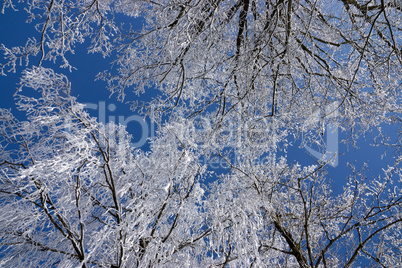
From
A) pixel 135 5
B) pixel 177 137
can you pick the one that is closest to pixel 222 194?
pixel 177 137

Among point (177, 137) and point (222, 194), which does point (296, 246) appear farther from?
point (177, 137)

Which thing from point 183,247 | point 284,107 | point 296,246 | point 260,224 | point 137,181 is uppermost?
point 284,107

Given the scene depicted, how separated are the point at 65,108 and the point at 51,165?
56cm

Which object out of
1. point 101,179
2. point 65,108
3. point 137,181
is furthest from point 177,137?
point 65,108

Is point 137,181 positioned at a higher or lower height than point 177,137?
lower

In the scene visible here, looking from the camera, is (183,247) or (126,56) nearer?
(183,247)

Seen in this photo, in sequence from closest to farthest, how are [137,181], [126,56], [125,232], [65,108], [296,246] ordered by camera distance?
[125,232] → [65,108] → [137,181] → [296,246] → [126,56]

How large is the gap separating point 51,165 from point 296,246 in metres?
3.11

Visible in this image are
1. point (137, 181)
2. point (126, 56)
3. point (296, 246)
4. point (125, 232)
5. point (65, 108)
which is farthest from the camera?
point (126, 56)

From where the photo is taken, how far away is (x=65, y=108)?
2391 millimetres

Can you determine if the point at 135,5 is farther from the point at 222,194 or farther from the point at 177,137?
the point at 222,194

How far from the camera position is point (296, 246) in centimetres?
332

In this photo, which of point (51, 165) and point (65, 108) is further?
point (65, 108)

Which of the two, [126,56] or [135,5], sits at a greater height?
[135,5]
